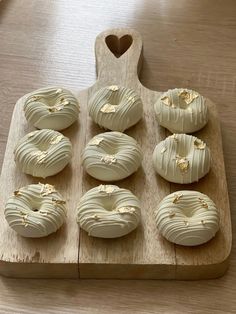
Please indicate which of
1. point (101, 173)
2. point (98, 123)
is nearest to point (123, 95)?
point (98, 123)

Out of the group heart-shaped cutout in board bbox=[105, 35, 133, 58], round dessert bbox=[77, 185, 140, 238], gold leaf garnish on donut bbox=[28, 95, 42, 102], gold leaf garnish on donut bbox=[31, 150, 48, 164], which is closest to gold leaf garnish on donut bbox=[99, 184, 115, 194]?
round dessert bbox=[77, 185, 140, 238]

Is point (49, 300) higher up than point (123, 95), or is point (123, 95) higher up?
point (123, 95)

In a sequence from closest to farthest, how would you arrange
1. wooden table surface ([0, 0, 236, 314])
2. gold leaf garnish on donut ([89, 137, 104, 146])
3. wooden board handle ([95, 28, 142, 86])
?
wooden table surface ([0, 0, 236, 314]) < gold leaf garnish on donut ([89, 137, 104, 146]) < wooden board handle ([95, 28, 142, 86])

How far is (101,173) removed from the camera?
2.95 feet

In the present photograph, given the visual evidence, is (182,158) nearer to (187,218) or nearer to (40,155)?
(187,218)

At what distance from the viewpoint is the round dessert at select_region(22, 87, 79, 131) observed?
3.20 feet

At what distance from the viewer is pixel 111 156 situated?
903 mm

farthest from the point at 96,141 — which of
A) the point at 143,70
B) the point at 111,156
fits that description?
the point at 143,70

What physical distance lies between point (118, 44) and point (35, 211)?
1.52ft

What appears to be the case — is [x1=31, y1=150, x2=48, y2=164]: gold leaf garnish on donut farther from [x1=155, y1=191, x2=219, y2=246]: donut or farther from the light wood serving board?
[x1=155, y1=191, x2=219, y2=246]: donut

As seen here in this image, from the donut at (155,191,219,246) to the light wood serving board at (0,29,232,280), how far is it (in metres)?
Result: 0.02

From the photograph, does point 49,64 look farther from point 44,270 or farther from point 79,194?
point 44,270

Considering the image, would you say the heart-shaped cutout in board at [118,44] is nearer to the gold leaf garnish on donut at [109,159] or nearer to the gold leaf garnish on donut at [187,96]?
the gold leaf garnish on donut at [187,96]

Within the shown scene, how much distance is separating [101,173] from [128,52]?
33 centimetres
